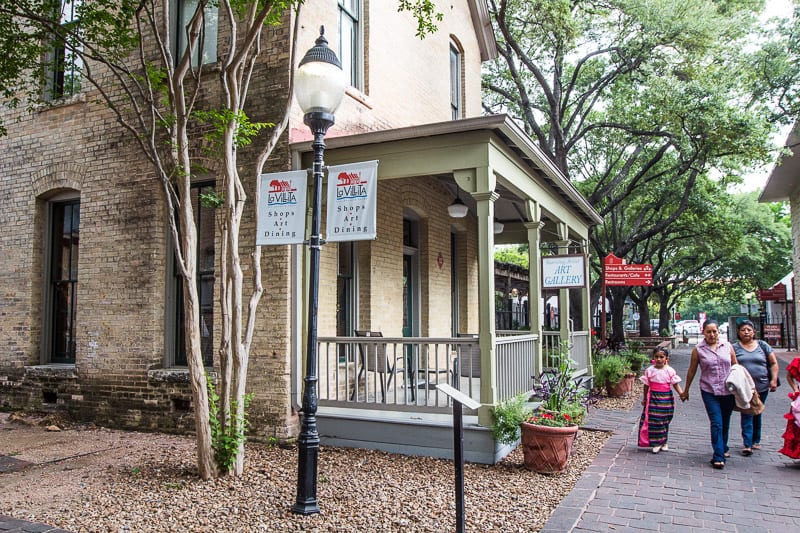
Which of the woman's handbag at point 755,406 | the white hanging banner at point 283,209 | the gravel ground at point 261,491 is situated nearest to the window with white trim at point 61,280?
the gravel ground at point 261,491

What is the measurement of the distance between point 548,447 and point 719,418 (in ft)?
6.73

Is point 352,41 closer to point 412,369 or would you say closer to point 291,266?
point 291,266

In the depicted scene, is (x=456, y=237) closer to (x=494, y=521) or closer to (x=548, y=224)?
(x=548, y=224)

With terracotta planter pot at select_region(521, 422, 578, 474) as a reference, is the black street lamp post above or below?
above

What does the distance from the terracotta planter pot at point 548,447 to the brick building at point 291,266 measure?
0.51m

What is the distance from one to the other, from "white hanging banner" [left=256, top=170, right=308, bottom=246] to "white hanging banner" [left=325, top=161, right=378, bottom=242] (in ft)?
0.92

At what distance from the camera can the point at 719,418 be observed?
6.92 m

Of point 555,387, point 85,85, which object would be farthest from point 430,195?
point 85,85

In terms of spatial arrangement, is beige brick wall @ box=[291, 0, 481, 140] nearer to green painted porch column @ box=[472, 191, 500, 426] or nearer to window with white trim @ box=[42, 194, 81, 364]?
green painted porch column @ box=[472, 191, 500, 426]

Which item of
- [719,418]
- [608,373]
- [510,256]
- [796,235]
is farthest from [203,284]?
[510,256]

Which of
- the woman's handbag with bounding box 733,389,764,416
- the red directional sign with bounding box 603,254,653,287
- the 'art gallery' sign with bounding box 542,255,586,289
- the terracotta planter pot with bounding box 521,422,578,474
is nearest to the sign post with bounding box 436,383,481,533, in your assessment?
the terracotta planter pot with bounding box 521,422,578,474

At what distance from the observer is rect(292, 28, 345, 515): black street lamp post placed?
515 centimetres

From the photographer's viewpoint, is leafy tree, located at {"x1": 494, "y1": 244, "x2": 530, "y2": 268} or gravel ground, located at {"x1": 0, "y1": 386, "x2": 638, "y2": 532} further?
leafy tree, located at {"x1": 494, "y1": 244, "x2": 530, "y2": 268}

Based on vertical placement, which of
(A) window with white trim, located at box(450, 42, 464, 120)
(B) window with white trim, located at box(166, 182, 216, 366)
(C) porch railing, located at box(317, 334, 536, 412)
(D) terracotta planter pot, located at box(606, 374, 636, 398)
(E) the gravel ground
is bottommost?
(E) the gravel ground
